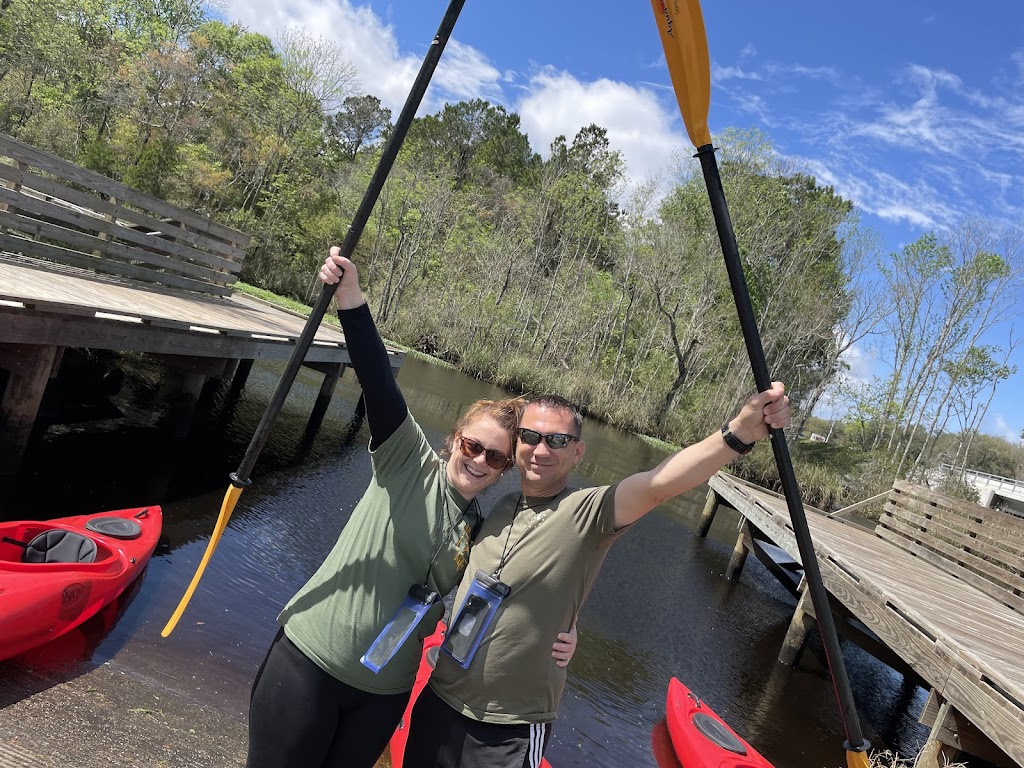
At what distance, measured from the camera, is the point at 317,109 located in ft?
107

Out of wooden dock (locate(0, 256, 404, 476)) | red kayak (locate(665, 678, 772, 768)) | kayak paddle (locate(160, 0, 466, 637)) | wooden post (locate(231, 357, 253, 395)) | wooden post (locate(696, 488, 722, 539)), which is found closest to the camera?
kayak paddle (locate(160, 0, 466, 637))

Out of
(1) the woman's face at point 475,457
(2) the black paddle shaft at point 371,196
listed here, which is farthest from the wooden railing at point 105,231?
(1) the woman's face at point 475,457

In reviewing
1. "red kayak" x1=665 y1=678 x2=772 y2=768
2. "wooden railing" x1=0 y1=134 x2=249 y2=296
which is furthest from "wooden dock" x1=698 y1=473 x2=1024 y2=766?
"wooden railing" x1=0 y1=134 x2=249 y2=296

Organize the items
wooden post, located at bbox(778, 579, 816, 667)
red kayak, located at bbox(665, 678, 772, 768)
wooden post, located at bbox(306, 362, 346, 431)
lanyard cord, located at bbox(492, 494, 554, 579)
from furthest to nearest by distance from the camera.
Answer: wooden post, located at bbox(306, 362, 346, 431) → wooden post, located at bbox(778, 579, 816, 667) → red kayak, located at bbox(665, 678, 772, 768) → lanyard cord, located at bbox(492, 494, 554, 579)

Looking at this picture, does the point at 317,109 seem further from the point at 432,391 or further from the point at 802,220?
the point at 802,220

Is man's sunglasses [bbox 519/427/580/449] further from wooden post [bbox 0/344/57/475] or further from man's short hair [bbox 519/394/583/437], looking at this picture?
wooden post [bbox 0/344/57/475]

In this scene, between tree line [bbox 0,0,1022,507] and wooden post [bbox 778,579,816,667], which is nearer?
wooden post [bbox 778,579,816,667]

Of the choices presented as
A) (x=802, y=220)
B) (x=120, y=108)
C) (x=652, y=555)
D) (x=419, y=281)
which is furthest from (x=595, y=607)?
(x=802, y=220)

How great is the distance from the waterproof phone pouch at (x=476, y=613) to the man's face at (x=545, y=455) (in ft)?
1.20

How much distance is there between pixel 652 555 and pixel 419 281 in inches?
1042

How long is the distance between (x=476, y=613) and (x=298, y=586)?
5388 mm

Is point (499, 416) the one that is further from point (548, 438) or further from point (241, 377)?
point (241, 377)

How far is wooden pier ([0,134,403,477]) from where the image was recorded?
6.49m

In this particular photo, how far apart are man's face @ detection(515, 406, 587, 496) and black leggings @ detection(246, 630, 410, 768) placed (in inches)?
33.0
